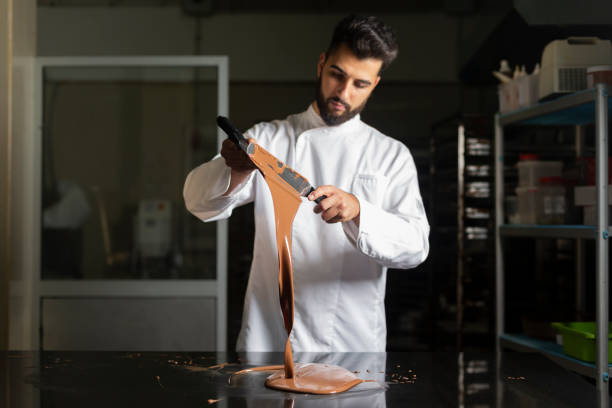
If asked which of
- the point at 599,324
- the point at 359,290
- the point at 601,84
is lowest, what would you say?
the point at 599,324

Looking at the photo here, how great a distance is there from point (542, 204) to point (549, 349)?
0.63 m

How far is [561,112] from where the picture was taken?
7.88ft

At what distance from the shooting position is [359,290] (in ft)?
5.50

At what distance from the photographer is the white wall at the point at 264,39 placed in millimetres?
4352

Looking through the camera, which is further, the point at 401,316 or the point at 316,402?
the point at 401,316

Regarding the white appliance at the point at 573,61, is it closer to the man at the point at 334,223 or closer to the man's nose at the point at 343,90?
the man at the point at 334,223

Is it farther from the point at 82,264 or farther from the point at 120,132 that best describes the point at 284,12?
the point at 82,264

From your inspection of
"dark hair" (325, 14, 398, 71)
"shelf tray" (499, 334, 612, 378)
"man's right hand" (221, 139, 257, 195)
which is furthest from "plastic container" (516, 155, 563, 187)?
"man's right hand" (221, 139, 257, 195)

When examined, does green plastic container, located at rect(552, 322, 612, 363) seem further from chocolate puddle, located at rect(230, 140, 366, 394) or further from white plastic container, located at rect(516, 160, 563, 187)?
chocolate puddle, located at rect(230, 140, 366, 394)

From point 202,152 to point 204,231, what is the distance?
1.19 feet

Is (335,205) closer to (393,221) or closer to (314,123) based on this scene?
(393,221)

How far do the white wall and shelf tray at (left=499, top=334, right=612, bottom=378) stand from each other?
8.04 feet

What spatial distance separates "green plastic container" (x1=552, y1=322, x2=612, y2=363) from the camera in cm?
210

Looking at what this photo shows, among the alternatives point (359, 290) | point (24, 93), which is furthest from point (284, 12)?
point (359, 290)
